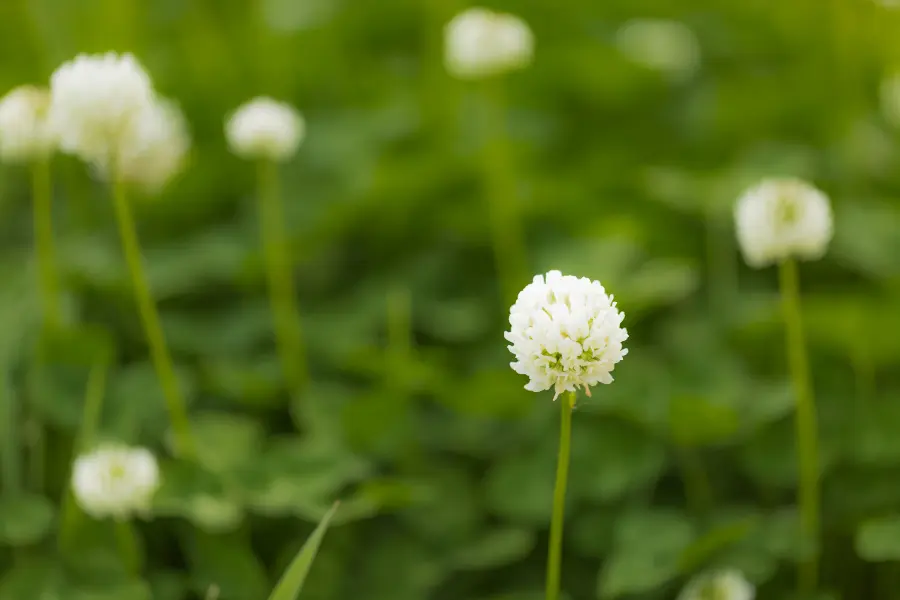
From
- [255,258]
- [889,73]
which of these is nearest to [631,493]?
[255,258]

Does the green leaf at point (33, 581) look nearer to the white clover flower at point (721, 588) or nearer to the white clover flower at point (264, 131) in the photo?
the white clover flower at point (264, 131)

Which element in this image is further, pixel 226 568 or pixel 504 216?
pixel 504 216

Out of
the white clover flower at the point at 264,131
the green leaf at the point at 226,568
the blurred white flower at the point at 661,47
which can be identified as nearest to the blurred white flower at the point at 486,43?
the white clover flower at the point at 264,131

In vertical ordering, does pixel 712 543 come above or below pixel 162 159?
below

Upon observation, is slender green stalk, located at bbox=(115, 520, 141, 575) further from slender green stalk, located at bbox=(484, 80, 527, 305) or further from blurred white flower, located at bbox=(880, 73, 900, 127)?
blurred white flower, located at bbox=(880, 73, 900, 127)

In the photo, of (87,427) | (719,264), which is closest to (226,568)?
(87,427)

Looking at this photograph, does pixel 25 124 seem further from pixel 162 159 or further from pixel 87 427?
pixel 87 427

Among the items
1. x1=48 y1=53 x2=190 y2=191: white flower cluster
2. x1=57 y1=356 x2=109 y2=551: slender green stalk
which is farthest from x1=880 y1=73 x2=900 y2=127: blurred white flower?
x1=57 y1=356 x2=109 y2=551: slender green stalk

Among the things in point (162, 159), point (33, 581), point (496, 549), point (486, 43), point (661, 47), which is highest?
point (661, 47)
